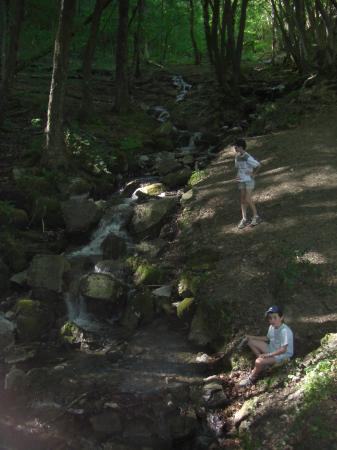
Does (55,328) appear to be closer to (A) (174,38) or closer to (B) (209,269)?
(B) (209,269)

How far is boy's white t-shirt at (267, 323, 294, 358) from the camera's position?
6.56m

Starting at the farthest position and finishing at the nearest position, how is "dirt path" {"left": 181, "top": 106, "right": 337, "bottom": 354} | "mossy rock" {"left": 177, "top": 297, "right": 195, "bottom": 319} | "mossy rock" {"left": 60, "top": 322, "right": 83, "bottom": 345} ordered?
Result: "mossy rock" {"left": 60, "top": 322, "right": 83, "bottom": 345}, "mossy rock" {"left": 177, "top": 297, "right": 195, "bottom": 319}, "dirt path" {"left": 181, "top": 106, "right": 337, "bottom": 354}

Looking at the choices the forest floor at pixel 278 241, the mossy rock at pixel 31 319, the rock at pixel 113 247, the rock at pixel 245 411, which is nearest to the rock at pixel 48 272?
the mossy rock at pixel 31 319

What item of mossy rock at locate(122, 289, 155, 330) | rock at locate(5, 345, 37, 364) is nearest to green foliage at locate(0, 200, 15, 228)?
rock at locate(5, 345, 37, 364)

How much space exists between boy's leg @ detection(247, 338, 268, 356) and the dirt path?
0.47 meters

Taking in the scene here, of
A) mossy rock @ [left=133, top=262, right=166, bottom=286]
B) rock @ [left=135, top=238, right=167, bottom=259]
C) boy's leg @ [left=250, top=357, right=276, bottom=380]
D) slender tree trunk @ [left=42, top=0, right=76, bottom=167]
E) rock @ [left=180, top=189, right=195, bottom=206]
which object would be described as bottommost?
boy's leg @ [left=250, top=357, right=276, bottom=380]

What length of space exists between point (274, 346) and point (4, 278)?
6008mm

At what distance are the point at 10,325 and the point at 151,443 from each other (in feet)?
12.8

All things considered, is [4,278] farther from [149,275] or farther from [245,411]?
[245,411]

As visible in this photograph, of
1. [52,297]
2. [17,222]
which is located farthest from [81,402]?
[17,222]

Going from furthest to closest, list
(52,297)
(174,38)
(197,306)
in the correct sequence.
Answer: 1. (174,38)
2. (52,297)
3. (197,306)

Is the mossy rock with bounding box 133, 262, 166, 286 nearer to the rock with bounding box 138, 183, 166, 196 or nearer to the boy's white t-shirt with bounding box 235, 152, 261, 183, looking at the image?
the boy's white t-shirt with bounding box 235, 152, 261, 183

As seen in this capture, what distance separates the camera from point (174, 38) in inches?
1489

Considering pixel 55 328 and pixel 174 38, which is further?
pixel 174 38
